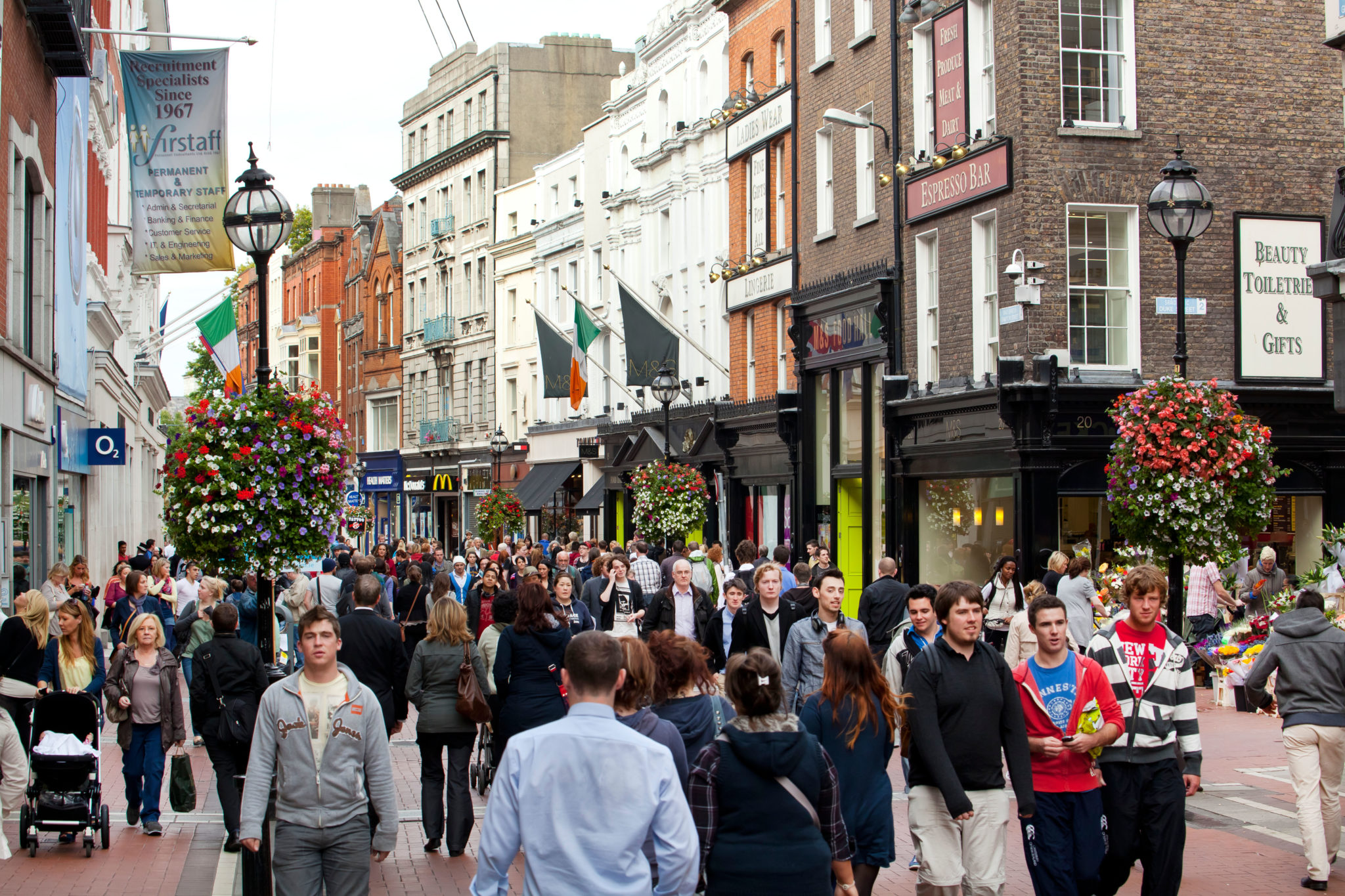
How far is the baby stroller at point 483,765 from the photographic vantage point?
12.4 metres

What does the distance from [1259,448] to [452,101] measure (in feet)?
170

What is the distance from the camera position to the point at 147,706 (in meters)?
11.3

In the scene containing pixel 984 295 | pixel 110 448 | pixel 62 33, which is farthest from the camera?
pixel 110 448

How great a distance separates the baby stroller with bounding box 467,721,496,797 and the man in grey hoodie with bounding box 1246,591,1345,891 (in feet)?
19.6

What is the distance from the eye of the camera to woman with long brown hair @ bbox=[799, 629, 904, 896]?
7039 mm

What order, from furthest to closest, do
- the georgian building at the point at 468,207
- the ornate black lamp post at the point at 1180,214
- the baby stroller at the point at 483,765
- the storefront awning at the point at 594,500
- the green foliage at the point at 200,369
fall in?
the green foliage at the point at 200,369 → the georgian building at the point at 468,207 → the storefront awning at the point at 594,500 → the ornate black lamp post at the point at 1180,214 → the baby stroller at the point at 483,765

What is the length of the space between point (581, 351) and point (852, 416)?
1128cm

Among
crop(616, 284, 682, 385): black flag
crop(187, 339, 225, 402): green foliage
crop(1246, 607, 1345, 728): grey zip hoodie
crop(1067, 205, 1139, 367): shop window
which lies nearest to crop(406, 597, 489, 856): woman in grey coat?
crop(1246, 607, 1345, 728): grey zip hoodie

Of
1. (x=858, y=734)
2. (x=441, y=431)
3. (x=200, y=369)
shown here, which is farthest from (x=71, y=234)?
(x=200, y=369)

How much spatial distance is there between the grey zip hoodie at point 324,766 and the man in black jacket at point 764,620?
5.03 meters

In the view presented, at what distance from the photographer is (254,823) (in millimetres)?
6703

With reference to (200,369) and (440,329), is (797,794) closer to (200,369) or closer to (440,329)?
(440,329)

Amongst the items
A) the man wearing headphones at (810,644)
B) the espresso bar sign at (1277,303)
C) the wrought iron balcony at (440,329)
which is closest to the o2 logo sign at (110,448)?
the man wearing headphones at (810,644)

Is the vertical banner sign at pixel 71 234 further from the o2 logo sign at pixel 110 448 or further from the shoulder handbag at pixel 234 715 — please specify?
the shoulder handbag at pixel 234 715
